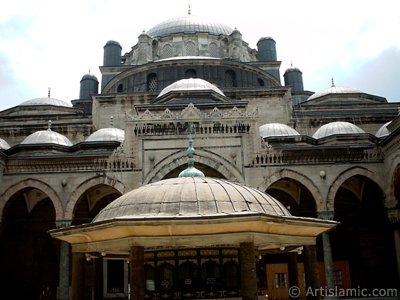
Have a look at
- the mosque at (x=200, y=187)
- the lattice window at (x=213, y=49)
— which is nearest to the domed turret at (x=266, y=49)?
the lattice window at (x=213, y=49)

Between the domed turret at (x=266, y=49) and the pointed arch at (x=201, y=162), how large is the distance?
1336 cm

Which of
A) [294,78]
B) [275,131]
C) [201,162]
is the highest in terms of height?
[294,78]

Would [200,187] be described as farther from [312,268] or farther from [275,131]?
[275,131]

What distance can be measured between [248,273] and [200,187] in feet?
4.62

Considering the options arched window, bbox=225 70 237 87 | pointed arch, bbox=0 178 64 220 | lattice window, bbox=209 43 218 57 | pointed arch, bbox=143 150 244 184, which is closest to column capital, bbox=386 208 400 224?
pointed arch, bbox=143 150 244 184

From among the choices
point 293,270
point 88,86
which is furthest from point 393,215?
point 88,86

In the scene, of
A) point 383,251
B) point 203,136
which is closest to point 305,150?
point 203,136

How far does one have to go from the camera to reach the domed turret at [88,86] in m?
27.5

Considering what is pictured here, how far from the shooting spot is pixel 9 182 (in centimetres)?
1573

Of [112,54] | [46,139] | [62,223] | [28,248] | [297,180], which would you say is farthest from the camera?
[112,54]

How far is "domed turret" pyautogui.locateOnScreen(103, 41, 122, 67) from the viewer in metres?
26.8

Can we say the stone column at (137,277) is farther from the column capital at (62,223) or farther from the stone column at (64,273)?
the column capital at (62,223)

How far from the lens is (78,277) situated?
7.23 m

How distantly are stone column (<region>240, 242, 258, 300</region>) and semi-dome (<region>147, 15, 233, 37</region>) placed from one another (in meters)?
21.9
